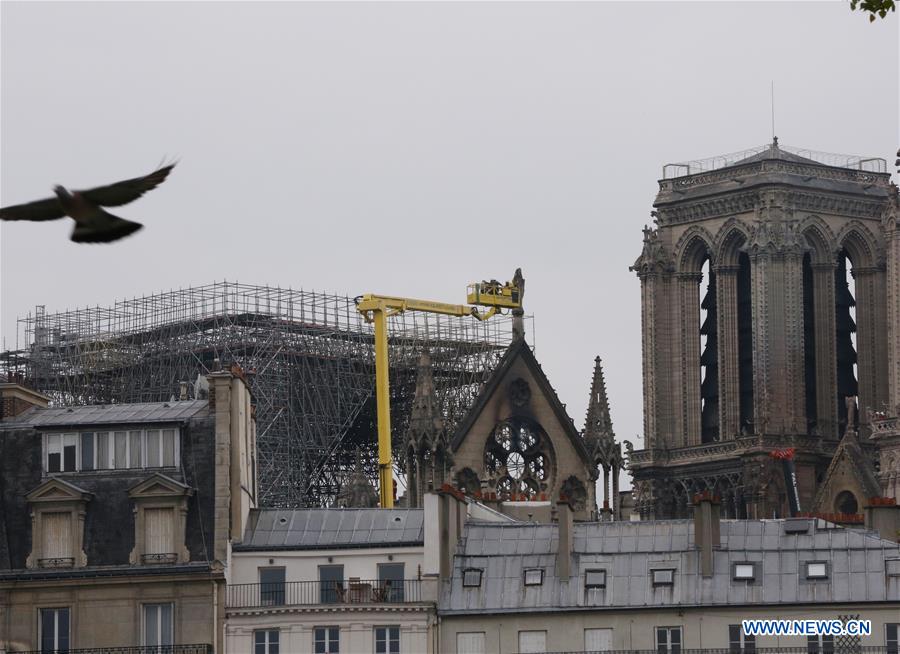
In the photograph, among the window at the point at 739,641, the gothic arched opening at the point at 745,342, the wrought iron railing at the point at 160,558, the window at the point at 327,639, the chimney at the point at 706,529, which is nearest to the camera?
the window at the point at 739,641

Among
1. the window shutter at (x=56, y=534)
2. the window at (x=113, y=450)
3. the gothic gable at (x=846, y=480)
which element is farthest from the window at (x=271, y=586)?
the gothic gable at (x=846, y=480)

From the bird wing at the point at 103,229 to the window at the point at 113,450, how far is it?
40.1 m

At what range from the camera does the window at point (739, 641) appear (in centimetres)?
6856

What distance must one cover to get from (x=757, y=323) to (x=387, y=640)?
82149 millimetres

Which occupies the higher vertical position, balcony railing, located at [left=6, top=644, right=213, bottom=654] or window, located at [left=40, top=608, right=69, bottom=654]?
window, located at [left=40, top=608, right=69, bottom=654]

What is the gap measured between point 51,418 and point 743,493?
2983 inches

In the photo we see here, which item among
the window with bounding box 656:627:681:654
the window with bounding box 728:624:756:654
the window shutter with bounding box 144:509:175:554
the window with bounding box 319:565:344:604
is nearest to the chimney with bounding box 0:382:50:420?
the window shutter with bounding box 144:509:175:554

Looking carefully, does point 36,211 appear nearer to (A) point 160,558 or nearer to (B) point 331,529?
(A) point 160,558

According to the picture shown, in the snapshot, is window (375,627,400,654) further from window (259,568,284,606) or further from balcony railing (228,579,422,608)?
window (259,568,284,606)

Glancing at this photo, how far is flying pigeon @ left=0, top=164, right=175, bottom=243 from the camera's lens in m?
33.5

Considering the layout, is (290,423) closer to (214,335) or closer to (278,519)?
(214,335)

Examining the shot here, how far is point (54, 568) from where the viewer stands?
71.9m

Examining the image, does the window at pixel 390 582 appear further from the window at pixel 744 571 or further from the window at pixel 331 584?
the window at pixel 744 571

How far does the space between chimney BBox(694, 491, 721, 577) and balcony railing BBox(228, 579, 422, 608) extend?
6626mm
